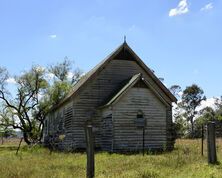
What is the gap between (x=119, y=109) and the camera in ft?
86.4

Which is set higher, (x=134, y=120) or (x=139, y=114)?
(x=139, y=114)

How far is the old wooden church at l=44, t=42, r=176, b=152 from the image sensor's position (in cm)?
2645

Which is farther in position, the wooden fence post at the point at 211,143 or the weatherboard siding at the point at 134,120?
the weatherboard siding at the point at 134,120

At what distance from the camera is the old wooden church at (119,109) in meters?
26.5

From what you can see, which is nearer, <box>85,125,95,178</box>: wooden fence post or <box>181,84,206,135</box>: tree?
<box>85,125,95,178</box>: wooden fence post

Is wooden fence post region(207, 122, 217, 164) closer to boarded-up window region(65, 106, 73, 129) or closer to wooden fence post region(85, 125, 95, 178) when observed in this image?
wooden fence post region(85, 125, 95, 178)

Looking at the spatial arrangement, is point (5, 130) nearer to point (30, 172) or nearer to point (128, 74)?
point (128, 74)

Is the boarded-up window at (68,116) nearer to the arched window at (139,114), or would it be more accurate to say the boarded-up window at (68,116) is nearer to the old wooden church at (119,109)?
the old wooden church at (119,109)

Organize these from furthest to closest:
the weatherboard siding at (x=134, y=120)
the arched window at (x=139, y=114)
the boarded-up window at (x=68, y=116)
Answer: the boarded-up window at (x=68, y=116)
the arched window at (x=139, y=114)
the weatherboard siding at (x=134, y=120)

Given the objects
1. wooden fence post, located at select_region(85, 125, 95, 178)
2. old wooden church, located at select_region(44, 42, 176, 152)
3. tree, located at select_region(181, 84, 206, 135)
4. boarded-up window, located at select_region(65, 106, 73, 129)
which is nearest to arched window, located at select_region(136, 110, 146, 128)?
old wooden church, located at select_region(44, 42, 176, 152)

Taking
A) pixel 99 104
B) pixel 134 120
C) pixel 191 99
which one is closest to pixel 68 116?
pixel 99 104

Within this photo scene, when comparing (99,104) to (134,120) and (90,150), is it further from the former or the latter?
(90,150)

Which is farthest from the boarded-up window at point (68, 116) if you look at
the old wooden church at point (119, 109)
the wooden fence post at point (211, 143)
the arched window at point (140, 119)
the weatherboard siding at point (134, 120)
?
the wooden fence post at point (211, 143)

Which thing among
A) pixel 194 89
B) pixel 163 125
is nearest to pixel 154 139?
pixel 163 125
